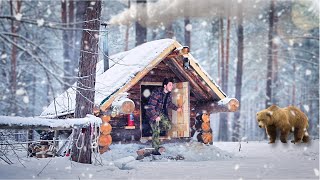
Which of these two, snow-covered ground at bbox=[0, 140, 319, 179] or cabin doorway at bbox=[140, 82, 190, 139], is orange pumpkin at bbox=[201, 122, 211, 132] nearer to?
cabin doorway at bbox=[140, 82, 190, 139]

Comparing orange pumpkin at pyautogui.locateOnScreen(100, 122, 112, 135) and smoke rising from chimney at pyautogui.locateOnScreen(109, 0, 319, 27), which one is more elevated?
smoke rising from chimney at pyautogui.locateOnScreen(109, 0, 319, 27)

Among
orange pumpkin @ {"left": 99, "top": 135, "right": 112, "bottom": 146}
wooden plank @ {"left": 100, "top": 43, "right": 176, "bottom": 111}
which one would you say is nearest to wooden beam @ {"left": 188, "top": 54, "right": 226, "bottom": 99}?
wooden plank @ {"left": 100, "top": 43, "right": 176, "bottom": 111}

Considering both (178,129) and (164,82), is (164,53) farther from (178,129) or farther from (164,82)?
(178,129)

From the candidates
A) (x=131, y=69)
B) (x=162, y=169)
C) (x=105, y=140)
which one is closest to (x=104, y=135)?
(x=105, y=140)

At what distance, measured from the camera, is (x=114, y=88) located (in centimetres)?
1020

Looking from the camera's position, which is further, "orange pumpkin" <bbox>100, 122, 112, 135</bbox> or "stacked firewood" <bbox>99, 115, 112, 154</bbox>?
"orange pumpkin" <bbox>100, 122, 112, 135</bbox>

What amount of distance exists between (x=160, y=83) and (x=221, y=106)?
6.76ft

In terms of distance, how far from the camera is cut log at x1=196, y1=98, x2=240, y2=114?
11328mm

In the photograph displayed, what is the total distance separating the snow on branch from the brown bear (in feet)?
20.9

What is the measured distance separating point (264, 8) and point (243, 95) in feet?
47.4

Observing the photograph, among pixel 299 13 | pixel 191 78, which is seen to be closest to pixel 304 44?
pixel 299 13

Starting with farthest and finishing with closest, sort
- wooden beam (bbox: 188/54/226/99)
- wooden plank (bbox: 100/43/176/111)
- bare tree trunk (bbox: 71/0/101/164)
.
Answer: wooden beam (bbox: 188/54/226/99), wooden plank (bbox: 100/43/176/111), bare tree trunk (bbox: 71/0/101/164)

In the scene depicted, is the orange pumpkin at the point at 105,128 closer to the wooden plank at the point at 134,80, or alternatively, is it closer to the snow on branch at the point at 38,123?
the wooden plank at the point at 134,80

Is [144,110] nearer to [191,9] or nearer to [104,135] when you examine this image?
[104,135]
